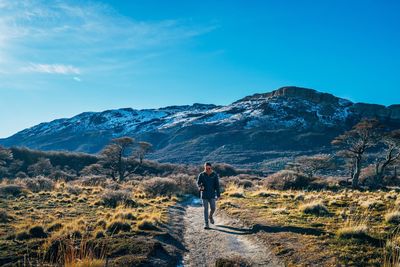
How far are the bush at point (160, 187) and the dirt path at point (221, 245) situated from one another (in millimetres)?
10468

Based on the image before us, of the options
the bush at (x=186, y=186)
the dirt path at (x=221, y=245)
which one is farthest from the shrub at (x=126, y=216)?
the bush at (x=186, y=186)

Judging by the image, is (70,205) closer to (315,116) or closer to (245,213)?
(245,213)

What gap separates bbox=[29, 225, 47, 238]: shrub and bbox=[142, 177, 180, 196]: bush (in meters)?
Answer: 13.7

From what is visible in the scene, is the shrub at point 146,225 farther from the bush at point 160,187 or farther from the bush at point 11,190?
the bush at point 11,190

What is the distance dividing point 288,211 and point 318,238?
5.08 meters

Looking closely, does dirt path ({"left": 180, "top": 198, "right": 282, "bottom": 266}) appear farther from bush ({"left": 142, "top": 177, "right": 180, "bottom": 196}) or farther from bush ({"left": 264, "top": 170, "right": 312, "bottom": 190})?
bush ({"left": 264, "top": 170, "right": 312, "bottom": 190})

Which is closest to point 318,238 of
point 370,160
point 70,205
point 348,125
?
point 70,205

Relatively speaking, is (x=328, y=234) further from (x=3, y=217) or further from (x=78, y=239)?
(x=3, y=217)

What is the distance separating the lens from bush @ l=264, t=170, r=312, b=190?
29.1 m

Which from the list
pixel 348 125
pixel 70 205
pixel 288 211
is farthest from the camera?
pixel 348 125

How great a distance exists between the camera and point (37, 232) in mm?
9555

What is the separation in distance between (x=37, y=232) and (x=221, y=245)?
16.7 feet

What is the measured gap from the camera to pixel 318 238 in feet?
29.2

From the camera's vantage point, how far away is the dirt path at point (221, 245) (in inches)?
315
